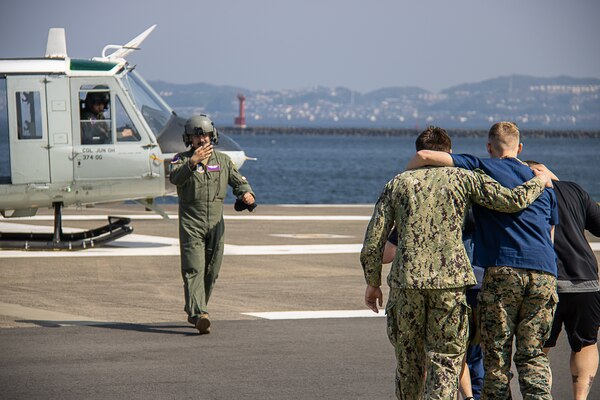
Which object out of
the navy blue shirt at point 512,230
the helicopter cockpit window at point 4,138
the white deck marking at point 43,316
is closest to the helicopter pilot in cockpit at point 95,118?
the helicopter cockpit window at point 4,138

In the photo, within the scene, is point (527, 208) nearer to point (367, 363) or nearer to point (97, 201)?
point (367, 363)

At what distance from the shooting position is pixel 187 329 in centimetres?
989

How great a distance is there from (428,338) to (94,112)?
10774 mm

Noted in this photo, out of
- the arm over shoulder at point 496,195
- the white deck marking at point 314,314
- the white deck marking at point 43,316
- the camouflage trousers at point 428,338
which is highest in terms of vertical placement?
the arm over shoulder at point 496,195

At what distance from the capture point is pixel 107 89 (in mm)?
15742

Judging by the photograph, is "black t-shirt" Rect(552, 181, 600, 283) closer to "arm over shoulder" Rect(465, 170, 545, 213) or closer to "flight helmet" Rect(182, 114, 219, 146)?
"arm over shoulder" Rect(465, 170, 545, 213)

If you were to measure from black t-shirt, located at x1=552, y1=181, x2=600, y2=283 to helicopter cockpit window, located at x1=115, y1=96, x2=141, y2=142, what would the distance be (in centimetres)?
1029

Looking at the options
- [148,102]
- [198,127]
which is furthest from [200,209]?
[148,102]

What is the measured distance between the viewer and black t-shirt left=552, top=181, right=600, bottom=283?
21.3 ft

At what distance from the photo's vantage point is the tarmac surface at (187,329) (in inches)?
302

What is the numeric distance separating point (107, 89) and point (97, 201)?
1.75 meters

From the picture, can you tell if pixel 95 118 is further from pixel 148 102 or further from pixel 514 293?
pixel 514 293

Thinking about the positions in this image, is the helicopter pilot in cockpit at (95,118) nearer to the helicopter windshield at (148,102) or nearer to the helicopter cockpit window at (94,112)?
the helicopter cockpit window at (94,112)

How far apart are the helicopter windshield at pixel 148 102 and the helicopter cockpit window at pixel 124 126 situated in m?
0.27
